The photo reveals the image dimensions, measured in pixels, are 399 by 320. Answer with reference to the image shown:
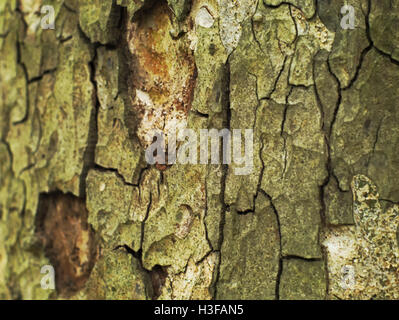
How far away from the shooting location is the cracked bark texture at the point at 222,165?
3.78 feet

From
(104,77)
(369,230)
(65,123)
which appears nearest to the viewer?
(369,230)

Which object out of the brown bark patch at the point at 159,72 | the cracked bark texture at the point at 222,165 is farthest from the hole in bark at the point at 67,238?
the brown bark patch at the point at 159,72

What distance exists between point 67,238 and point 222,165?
2.36 feet

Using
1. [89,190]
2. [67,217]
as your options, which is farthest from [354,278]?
[67,217]

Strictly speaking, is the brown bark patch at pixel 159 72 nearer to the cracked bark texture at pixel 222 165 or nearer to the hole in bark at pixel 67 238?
the cracked bark texture at pixel 222 165

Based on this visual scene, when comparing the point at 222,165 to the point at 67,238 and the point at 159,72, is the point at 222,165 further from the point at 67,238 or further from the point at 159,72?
the point at 67,238

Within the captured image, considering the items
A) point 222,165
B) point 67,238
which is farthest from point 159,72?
point 67,238

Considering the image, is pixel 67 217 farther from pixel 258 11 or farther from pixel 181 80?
pixel 258 11

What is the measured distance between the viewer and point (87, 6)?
1.57 meters

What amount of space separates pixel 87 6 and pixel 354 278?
118 centimetres

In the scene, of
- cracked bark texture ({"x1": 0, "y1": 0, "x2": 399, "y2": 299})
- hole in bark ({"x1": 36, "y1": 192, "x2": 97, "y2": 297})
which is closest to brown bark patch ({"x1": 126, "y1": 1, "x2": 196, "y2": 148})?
cracked bark texture ({"x1": 0, "y1": 0, "x2": 399, "y2": 299})

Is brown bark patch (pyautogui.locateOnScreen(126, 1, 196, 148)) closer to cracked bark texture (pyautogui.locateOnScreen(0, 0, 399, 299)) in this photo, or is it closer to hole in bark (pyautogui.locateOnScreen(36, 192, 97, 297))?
cracked bark texture (pyautogui.locateOnScreen(0, 0, 399, 299))

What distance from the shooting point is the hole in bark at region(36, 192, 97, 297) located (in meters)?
1.61

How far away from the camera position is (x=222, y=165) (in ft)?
4.23
